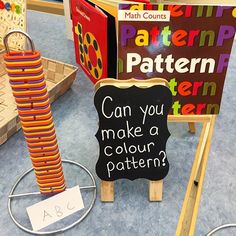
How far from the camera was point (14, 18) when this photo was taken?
114cm

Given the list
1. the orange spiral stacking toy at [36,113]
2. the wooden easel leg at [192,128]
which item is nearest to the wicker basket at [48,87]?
the orange spiral stacking toy at [36,113]

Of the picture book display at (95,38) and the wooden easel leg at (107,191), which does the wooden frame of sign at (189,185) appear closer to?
the wooden easel leg at (107,191)

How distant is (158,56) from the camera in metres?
0.78

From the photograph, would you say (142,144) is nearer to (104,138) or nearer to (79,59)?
(104,138)

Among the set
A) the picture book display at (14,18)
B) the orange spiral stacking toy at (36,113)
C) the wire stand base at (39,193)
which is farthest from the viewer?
the picture book display at (14,18)

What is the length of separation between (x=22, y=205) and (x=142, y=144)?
1.12 feet

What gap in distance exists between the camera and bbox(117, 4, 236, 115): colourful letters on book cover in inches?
28.6

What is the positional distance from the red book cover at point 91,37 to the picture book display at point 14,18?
247 mm

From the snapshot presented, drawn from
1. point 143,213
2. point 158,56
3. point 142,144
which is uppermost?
point 158,56

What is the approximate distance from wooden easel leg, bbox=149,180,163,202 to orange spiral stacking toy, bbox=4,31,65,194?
0.72ft

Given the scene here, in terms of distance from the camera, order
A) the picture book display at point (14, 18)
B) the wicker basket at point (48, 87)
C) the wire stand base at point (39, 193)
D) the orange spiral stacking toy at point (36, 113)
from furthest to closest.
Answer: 1. the picture book display at point (14, 18)
2. the wicker basket at point (48, 87)
3. the wire stand base at point (39, 193)
4. the orange spiral stacking toy at point (36, 113)


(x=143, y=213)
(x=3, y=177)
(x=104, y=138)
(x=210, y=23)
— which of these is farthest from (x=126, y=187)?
(x=210, y=23)

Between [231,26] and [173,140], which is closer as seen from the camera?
[231,26]

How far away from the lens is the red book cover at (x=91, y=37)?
807 millimetres
